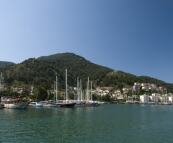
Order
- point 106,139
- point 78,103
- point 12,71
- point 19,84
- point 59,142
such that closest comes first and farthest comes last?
point 59,142
point 106,139
point 78,103
point 19,84
point 12,71

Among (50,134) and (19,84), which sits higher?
(19,84)

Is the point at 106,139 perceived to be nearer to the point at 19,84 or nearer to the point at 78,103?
the point at 78,103

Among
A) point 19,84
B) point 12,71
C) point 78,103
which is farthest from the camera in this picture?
point 12,71

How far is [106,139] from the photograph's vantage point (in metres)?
23.8

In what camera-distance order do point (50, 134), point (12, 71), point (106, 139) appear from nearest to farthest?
1. point (106, 139)
2. point (50, 134)
3. point (12, 71)

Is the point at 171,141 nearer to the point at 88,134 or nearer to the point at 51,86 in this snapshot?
the point at 88,134

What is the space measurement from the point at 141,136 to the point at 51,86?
169 meters

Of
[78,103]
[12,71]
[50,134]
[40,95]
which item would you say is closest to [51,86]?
[12,71]

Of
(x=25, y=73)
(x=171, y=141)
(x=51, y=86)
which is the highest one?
(x=25, y=73)

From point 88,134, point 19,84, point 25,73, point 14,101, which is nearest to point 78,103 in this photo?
point 14,101

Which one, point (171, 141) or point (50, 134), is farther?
point (50, 134)

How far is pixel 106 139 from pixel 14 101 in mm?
57226

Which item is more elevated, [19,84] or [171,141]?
[19,84]

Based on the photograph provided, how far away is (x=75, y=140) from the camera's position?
2327 centimetres
